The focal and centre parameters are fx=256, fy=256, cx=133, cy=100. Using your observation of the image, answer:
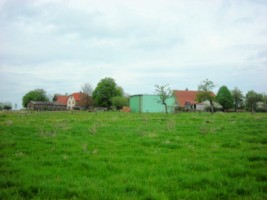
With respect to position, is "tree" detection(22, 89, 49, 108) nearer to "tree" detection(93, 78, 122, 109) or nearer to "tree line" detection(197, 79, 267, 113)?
"tree" detection(93, 78, 122, 109)

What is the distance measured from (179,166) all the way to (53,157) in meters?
4.75

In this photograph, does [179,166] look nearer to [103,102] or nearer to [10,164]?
[10,164]

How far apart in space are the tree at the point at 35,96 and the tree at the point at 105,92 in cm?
4016

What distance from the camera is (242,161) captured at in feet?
29.7

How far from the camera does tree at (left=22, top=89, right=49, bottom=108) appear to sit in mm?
133875

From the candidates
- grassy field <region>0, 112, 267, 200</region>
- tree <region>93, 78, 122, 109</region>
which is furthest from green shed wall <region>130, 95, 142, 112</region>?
grassy field <region>0, 112, 267, 200</region>

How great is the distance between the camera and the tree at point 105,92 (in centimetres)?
10819

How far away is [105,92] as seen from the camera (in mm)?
108312

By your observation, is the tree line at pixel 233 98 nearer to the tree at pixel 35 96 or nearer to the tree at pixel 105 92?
the tree at pixel 105 92

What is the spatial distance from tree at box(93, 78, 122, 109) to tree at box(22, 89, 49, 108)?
1581 inches

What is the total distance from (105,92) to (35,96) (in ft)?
154

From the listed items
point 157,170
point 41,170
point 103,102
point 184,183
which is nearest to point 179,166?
point 157,170

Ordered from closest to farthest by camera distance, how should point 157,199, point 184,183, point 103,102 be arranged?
1. point 157,199
2. point 184,183
3. point 103,102

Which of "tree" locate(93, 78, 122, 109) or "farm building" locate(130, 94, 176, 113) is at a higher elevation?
"tree" locate(93, 78, 122, 109)
